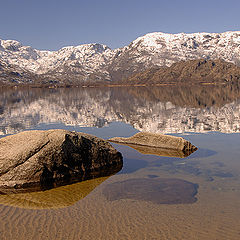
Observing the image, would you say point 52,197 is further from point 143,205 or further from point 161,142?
point 161,142

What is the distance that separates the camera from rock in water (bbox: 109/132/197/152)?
23328mm

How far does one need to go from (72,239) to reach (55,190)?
5.29 meters

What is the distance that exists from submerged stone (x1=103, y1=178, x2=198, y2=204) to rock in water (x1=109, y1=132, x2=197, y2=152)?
23.7 feet

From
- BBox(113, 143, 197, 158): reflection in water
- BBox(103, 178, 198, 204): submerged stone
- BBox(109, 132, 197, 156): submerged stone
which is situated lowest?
BBox(103, 178, 198, 204): submerged stone

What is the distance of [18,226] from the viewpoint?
37.1ft

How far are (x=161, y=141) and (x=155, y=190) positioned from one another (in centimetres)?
982

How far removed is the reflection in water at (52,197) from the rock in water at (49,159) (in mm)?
855

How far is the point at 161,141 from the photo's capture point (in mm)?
24328

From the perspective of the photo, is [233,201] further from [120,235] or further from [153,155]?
[153,155]

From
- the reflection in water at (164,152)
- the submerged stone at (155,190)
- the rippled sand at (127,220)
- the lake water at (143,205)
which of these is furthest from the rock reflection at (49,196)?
the reflection in water at (164,152)

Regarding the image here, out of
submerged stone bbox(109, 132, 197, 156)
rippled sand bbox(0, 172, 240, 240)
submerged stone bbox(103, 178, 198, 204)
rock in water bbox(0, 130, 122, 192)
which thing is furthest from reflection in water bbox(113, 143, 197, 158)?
rippled sand bbox(0, 172, 240, 240)

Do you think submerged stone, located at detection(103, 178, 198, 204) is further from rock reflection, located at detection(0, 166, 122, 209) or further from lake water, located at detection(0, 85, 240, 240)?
rock reflection, located at detection(0, 166, 122, 209)

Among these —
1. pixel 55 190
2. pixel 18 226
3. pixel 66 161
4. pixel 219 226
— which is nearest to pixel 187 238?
pixel 219 226

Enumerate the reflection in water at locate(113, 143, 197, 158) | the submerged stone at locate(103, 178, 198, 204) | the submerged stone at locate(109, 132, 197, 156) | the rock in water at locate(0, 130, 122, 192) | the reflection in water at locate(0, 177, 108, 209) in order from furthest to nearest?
the submerged stone at locate(109, 132, 197, 156) → the reflection in water at locate(113, 143, 197, 158) → the rock in water at locate(0, 130, 122, 192) → the submerged stone at locate(103, 178, 198, 204) → the reflection in water at locate(0, 177, 108, 209)
